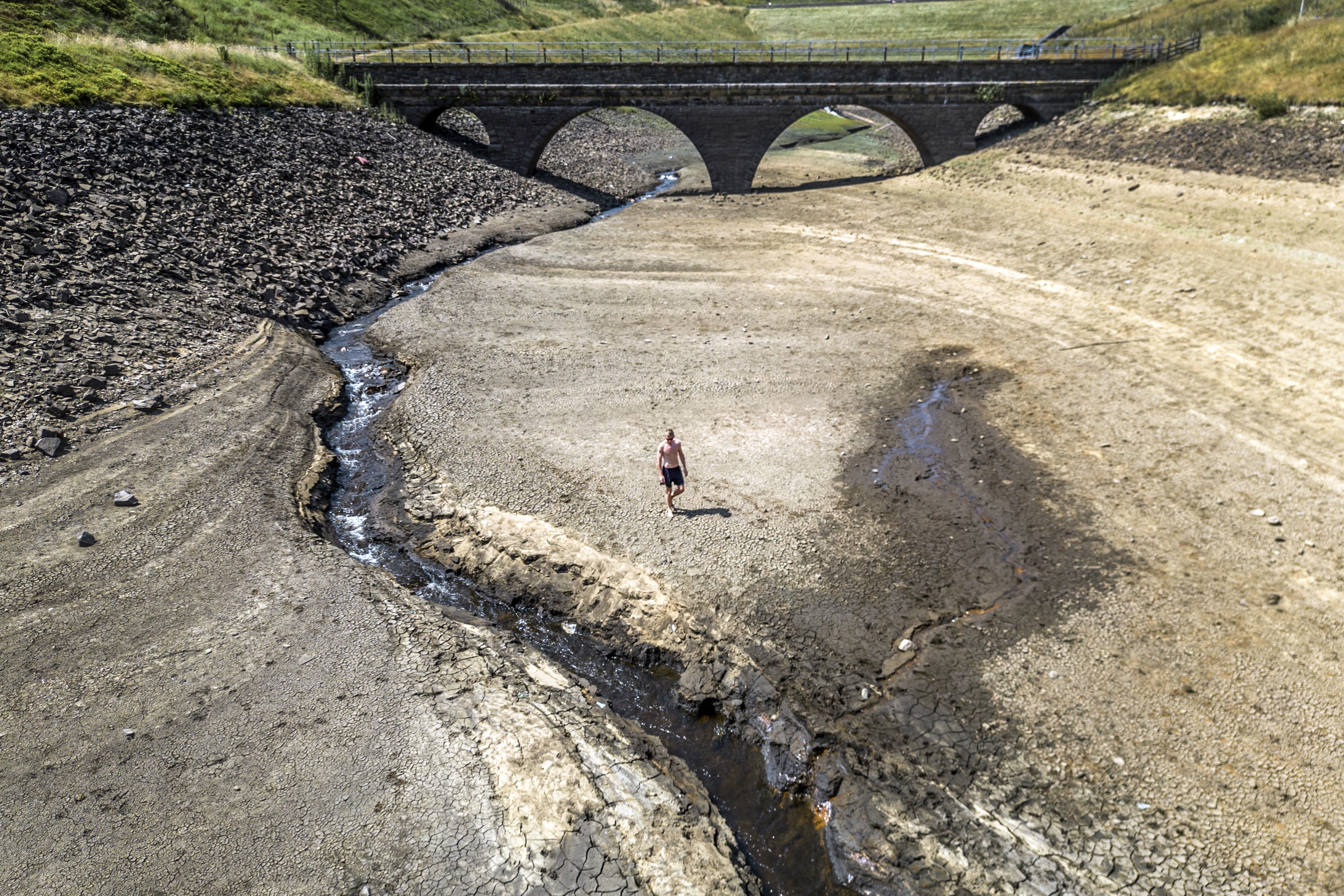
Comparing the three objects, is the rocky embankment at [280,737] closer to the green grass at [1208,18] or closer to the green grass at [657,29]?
the green grass at [1208,18]

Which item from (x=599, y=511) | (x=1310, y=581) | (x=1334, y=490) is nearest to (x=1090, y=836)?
(x=1310, y=581)

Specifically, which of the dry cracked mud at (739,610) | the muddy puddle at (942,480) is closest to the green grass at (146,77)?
the dry cracked mud at (739,610)

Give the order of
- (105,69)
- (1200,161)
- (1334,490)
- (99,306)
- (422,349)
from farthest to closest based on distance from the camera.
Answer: (105,69), (1200,161), (422,349), (99,306), (1334,490)

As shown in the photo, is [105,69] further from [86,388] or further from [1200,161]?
[1200,161]

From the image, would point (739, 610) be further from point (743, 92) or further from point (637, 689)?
point (743, 92)

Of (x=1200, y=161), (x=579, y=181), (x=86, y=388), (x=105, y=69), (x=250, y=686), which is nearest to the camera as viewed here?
(x=250, y=686)

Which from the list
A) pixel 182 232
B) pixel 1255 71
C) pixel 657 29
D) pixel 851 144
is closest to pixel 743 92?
pixel 851 144

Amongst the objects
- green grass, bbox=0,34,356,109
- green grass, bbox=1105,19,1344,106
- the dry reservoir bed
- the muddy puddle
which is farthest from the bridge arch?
the muddy puddle
